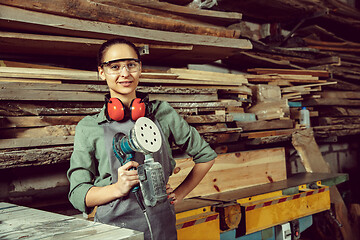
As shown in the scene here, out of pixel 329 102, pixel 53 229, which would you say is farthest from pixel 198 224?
pixel 329 102

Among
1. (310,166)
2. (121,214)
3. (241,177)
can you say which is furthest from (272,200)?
(121,214)

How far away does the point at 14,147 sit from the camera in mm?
2477

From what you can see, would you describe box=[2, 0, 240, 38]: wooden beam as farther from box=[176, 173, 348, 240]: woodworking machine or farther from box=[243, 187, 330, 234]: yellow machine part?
box=[243, 187, 330, 234]: yellow machine part

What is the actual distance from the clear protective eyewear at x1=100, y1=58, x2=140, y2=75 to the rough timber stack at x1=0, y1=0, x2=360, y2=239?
0.88 metres

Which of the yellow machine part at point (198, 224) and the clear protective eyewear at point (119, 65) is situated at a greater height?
the clear protective eyewear at point (119, 65)

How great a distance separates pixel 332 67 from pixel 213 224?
3.67 metres

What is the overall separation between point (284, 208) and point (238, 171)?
0.54 metres

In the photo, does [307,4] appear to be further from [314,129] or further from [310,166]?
[310,166]

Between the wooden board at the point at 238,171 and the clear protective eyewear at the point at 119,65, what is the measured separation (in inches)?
55.3

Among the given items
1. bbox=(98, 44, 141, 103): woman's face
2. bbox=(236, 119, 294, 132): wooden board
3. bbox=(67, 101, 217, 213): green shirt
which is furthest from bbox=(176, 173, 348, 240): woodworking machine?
bbox=(98, 44, 141, 103): woman's face

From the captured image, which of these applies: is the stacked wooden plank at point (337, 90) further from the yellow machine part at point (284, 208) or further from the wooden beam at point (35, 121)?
the wooden beam at point (35, 121)

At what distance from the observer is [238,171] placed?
3.70 metres

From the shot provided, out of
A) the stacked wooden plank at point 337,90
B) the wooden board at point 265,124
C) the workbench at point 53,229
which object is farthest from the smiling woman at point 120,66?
the stacked wooden plank at point 337,90

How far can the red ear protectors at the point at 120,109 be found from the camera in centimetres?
184
